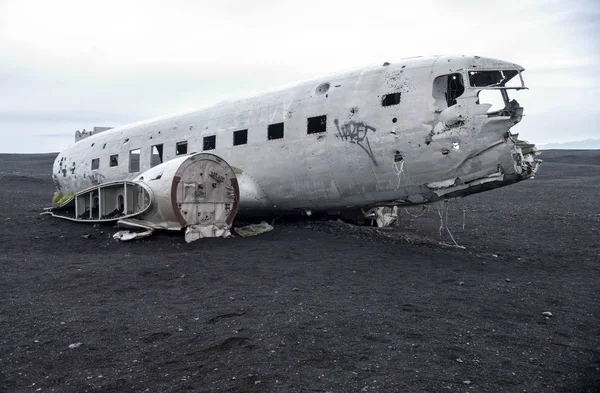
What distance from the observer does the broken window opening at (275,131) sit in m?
11.9

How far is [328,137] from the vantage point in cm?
1097

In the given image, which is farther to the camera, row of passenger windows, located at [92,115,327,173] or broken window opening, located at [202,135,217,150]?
broken window opening, located at [202,135,217,150]

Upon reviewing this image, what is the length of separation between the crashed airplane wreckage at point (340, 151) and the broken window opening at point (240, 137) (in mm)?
29

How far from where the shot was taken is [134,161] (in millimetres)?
16203

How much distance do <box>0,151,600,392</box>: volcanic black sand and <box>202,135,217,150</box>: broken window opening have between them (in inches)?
121

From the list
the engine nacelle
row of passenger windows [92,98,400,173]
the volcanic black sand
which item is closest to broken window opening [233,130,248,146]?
row of passenger windows [92,98,400,173]

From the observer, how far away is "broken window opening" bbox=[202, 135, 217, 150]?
44.3 ft

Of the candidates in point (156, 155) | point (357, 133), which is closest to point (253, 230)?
point (357, 133)

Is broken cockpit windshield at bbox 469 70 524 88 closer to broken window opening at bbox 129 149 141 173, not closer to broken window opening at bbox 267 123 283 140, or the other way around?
broken window opening at bbox 267 123 283 140

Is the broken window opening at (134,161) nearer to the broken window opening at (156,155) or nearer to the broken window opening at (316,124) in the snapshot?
the broken window opening at (156,155)

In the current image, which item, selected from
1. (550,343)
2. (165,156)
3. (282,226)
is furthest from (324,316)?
(165,156)

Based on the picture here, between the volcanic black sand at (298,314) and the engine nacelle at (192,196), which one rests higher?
the engine nacelle at (192,196)

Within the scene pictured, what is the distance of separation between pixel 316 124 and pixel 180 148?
5126 mm

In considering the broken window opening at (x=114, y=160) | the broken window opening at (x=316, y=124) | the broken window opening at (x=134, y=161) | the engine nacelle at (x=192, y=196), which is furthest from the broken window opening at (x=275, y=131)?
the broken window opening at (x=114, y=160)
